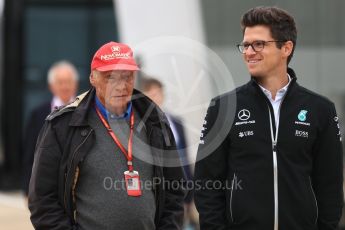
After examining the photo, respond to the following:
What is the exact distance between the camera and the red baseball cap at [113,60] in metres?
3.73

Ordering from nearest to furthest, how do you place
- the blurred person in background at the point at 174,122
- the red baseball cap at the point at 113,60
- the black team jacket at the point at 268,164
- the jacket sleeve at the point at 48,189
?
the black team jacket at the point at 268,164 < the jacket sleeve at the point at 48,189 < the red baseball cap at the point at 113,60 < the blurred person in background at the point at 174,122

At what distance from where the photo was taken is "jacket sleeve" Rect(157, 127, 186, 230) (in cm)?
387

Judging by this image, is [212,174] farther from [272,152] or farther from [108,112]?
[108,112]

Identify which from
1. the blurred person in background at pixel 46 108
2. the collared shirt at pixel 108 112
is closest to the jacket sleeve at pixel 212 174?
the collared shirt at pixel 108 112

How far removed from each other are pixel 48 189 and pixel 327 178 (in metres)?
1.29

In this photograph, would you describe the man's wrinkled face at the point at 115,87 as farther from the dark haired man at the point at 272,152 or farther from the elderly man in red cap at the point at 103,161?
the dark haired man at the point at 272,152

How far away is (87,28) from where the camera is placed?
11.4m

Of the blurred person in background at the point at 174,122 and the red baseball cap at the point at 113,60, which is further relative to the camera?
the blurred person in background at the point at 174,122

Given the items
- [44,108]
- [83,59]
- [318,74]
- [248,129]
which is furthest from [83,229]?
[83,59]

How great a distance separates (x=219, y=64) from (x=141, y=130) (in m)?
3.25

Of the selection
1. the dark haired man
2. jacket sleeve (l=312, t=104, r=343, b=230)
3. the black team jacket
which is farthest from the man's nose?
jacket sleeve (l=312, t=104, r=343, b=230)

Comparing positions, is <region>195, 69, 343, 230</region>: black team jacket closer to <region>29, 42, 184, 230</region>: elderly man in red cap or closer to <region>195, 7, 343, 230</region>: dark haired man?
<region>195, 7, 343, 230</region>: dark haired man

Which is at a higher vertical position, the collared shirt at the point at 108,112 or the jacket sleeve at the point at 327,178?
the collared shirt at the point at 108,112

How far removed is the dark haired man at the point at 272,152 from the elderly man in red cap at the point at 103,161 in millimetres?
273
